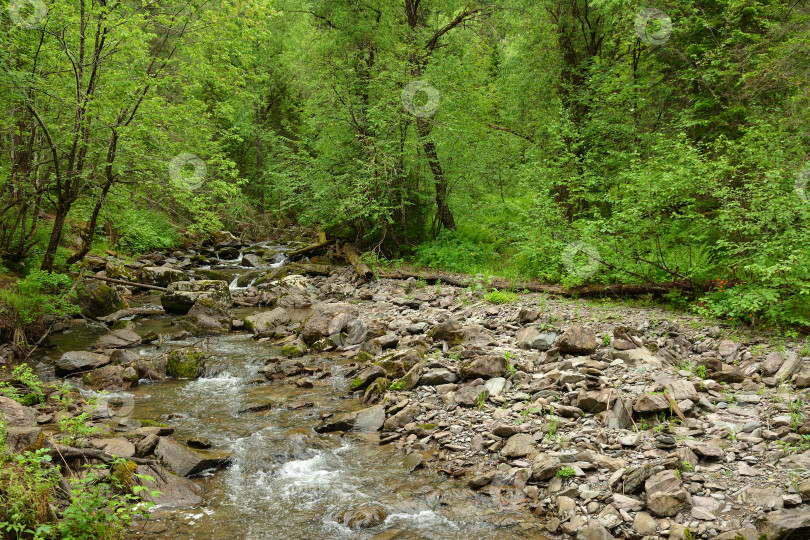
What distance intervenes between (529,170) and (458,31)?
8.39m

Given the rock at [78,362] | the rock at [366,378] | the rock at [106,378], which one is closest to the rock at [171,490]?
the rock at [366,378]

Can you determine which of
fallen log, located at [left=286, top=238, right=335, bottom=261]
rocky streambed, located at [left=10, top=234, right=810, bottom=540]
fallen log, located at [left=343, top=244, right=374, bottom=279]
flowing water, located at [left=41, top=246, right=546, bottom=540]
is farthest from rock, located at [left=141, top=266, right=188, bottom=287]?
flowing water, located at [left=41, top=246, right=546, bottom=540]

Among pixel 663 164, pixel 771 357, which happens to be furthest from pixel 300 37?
pixel 771 357

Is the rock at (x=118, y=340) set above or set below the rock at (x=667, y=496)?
below

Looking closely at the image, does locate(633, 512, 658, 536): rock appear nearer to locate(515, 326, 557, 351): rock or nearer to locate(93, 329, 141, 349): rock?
locate(515, 326, 557, 351): rock

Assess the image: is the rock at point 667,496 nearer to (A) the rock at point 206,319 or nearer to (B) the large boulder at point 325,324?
(B) the large boulder at point 325,324

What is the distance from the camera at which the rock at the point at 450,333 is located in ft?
30.1

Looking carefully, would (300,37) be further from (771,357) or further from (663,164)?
(771,357)

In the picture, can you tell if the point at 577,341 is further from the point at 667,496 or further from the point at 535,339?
the point at 667,496

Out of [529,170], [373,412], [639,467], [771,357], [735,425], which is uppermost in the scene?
[529,170]

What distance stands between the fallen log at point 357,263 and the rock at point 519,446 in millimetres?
10725

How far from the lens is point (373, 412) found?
732 cm

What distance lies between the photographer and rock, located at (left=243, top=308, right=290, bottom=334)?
12688mm

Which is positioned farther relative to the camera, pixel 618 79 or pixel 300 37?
pixel 300 37
